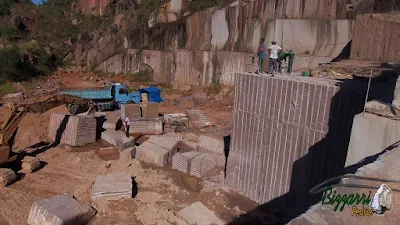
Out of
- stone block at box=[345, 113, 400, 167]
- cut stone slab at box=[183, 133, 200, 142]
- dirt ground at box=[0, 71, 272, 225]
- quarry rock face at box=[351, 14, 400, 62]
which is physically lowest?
dirt ground at box=[0, 71, 272, 225]

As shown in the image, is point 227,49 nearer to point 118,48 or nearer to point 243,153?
point 118,48

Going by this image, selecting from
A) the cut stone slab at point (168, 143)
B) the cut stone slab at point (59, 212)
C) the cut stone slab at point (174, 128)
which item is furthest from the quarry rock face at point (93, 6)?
the cut stone slab at point (59, 212)

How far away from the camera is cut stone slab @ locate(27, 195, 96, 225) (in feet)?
24.2

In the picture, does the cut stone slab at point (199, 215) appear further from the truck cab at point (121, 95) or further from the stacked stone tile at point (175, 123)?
the truck cab at point (121, 95)

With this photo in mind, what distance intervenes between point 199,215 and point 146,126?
7275mm

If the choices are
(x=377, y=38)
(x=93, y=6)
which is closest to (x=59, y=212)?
(x=377, y=38)

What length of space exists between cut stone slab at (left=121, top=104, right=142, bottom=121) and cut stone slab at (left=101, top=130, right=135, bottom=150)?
1334 millimetres

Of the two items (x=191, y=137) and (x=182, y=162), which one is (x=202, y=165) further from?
(x=191, y=137)

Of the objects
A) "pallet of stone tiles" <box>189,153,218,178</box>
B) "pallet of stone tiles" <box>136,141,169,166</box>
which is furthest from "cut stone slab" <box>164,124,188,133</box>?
"pallet of stone tiles" <box>189,153,218,178</box>

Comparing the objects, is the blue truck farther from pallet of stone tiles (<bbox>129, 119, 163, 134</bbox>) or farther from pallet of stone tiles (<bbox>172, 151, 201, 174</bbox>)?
pallet of stone tiles (<bbox>172, 151, 201, 174</bbox>)

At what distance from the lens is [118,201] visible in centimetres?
857

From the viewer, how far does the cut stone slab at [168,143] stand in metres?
11.7

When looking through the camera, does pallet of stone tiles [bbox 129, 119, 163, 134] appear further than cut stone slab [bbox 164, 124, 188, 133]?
No

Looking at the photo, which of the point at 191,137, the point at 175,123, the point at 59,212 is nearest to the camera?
the point at 59,212
